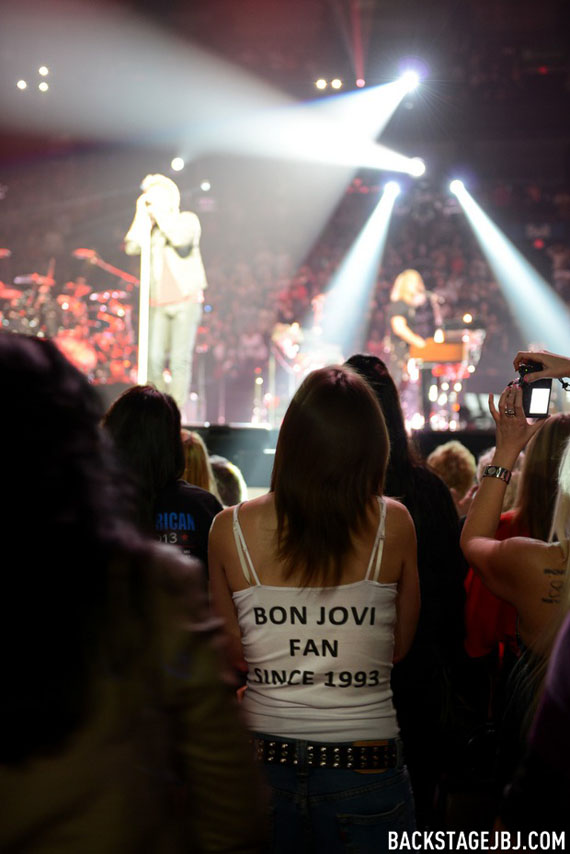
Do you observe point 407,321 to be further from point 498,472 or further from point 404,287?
point 498,472

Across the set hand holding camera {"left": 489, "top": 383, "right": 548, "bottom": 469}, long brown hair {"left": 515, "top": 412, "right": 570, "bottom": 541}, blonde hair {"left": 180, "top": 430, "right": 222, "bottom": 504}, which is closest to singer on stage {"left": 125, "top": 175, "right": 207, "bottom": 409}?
blonde hair {"left": 180, "top": 430, "right": 222, "bottom": 504}

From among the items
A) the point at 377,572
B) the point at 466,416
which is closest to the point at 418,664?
the point at 377,572

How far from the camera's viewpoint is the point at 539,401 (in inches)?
83.7

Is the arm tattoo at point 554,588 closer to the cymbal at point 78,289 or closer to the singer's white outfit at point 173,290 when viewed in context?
the singer's white outfit at point 173,290

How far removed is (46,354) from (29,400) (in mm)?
60

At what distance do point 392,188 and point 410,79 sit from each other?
2191 mm

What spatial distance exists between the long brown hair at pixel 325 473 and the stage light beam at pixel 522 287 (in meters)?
12.9

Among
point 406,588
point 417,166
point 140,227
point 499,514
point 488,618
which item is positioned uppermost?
point 417,166

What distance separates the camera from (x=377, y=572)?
5.54 feet

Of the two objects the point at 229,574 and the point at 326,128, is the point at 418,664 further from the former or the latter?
the point at 326,128

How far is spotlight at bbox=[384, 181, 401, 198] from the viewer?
14.2 meters

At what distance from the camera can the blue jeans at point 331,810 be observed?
5.14ft

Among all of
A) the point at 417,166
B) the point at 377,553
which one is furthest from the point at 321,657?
the point at 417,166

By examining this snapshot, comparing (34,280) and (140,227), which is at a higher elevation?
(140,227)
